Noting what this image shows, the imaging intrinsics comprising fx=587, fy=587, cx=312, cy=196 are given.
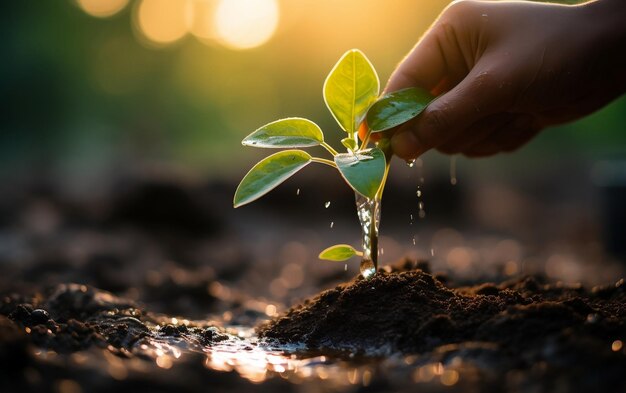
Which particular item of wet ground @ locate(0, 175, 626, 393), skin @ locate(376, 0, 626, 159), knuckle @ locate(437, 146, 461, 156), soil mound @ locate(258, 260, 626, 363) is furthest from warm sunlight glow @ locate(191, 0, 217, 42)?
soil mound @ locate(258, 260, 626, 363)

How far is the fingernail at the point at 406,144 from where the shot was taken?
2111mm

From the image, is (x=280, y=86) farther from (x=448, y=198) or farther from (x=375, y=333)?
(x=375, y=333)

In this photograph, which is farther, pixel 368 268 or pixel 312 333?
pixel 368 268

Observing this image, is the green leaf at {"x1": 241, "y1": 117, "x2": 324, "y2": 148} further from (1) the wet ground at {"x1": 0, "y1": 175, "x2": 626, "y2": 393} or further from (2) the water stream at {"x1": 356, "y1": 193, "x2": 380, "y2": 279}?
(1) the wet ground at {"x1": 0, "y1": 175, "x2": 626, "y2": 393}

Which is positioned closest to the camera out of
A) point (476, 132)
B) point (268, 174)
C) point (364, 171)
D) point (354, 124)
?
point (364, 171)

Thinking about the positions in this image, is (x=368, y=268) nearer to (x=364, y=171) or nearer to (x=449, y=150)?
(x=364, y=171)

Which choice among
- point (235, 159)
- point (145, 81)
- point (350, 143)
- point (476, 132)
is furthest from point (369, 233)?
point (145, 81)

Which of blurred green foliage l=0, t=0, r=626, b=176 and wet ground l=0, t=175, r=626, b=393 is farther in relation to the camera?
blurred green foliage l=0, t=0, r=626, b=176

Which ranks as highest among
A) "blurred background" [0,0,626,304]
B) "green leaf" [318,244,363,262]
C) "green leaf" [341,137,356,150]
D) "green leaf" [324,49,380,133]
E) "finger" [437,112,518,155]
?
"blurred background" [0,0,626,304]

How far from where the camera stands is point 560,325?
1.61 meters

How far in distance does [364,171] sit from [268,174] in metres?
0.32

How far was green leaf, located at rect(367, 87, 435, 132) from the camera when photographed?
6.70 feet

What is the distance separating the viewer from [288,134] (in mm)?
2053

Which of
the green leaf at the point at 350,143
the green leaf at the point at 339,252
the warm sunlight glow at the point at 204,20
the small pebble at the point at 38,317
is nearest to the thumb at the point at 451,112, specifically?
the green leaf at the point at 350,143
